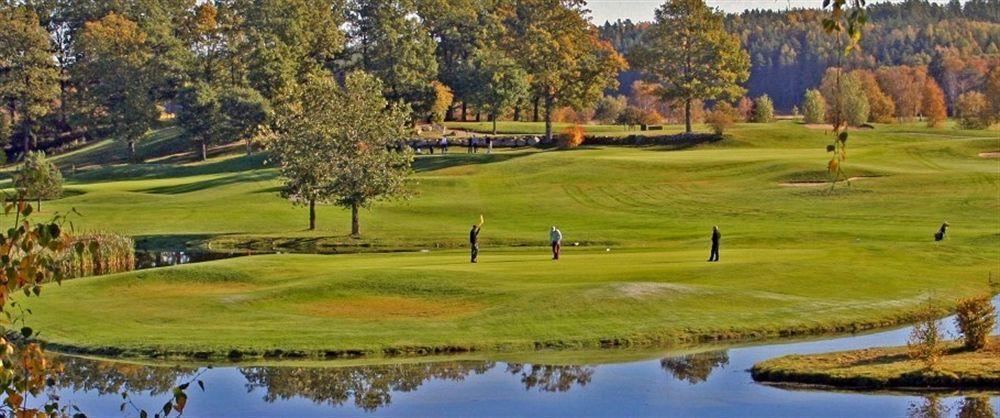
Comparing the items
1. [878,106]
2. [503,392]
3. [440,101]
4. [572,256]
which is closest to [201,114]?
[440,101]

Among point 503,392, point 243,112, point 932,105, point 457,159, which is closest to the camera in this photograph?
point 503,392

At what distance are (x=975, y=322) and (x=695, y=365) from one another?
6737 mm

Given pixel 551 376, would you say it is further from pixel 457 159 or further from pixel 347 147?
pixel 457 159

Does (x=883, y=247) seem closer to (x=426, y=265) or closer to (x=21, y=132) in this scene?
(x=426, y=265)

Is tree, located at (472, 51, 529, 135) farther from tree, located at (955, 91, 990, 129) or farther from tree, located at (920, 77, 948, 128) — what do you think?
tree, located at (920, 77, 948, 128)

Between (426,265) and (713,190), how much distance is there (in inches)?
1558

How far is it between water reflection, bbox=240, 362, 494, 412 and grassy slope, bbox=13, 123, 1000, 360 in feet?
7.49

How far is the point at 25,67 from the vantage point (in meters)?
144

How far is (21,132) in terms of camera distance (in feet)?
493

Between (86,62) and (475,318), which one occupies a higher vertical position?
(86,62)

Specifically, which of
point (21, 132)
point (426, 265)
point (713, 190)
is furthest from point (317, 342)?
point (21, 132)

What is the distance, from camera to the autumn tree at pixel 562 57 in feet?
371

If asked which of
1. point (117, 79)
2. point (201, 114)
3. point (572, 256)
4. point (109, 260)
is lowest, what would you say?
point (109, 260)

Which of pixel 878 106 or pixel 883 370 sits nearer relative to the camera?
pixel 883 370
